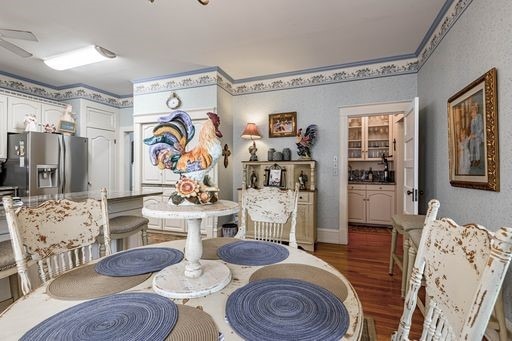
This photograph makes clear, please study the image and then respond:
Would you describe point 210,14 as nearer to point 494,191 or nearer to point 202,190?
point 202,190

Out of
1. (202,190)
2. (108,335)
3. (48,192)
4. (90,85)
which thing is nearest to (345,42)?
(202,190)

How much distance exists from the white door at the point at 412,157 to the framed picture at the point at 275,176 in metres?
1.62

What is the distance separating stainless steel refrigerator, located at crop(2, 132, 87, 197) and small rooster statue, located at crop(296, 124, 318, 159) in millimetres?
3594

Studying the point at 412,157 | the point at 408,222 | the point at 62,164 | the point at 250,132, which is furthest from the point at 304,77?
the point at 62,164

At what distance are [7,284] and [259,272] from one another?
179 cm

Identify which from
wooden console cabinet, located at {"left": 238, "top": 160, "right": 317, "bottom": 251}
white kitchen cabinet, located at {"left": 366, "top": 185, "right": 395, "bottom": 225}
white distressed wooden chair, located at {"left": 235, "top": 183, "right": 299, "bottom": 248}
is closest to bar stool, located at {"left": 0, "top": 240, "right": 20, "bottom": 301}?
white distressed wooden chair, located at {"left": 235, "top": 183, "right": 299, "bottom": 248}

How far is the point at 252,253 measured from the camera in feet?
4.01

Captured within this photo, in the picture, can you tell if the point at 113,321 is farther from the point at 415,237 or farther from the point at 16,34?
the point at 16,34

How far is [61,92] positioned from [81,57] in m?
1.81

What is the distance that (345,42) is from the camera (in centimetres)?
289

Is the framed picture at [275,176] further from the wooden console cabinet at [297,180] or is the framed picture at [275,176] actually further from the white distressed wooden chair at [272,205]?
the white distressed wooden chair at [272,205]

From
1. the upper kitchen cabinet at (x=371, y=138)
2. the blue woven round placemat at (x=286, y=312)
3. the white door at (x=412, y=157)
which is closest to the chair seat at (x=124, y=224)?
the blue woven round placemat at (x=286, y=312)

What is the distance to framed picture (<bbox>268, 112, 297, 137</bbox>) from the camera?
377 cm

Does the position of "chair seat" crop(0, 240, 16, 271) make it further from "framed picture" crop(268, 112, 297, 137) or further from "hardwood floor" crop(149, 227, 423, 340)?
"framed picture" crop(268, 112, 297, 137)
